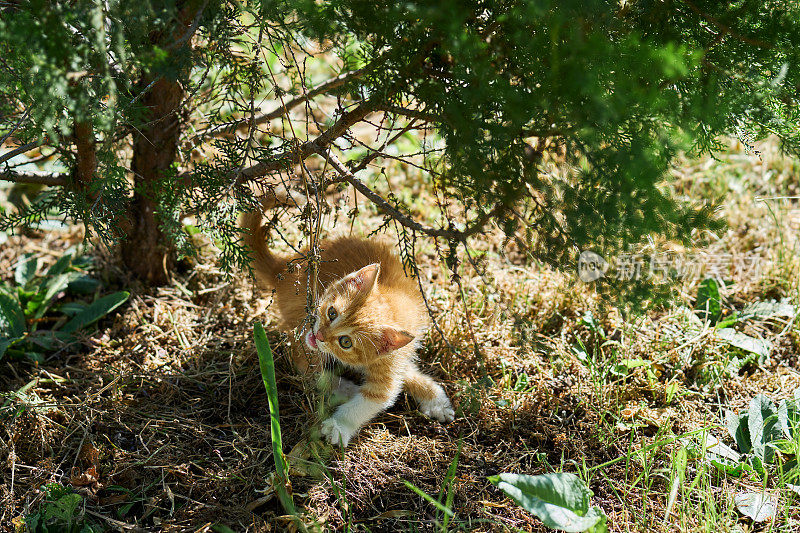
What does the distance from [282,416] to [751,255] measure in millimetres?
2428

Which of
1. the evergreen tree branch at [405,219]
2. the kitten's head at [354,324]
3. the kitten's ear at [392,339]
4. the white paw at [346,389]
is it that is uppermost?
the evergreen tree branch at [405,219]

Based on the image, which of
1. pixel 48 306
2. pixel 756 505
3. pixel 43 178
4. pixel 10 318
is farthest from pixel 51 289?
pixel 756 505

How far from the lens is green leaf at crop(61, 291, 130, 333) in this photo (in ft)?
8.10

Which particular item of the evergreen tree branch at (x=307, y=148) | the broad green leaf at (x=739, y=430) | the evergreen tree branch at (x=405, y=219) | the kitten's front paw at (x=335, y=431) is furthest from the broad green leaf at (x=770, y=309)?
the evergreen tree branch at (x=307, y=148)

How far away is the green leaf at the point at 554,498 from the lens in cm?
163

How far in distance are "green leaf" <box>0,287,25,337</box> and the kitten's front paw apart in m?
1.28

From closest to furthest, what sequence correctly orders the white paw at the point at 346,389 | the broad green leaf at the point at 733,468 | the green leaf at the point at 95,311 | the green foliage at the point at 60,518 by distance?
the green foliage at the point at 60,518 < the broad green leaf at the point at 733,468 < the white paw at the point at 346,389 < the green leaf at the point at 95,311

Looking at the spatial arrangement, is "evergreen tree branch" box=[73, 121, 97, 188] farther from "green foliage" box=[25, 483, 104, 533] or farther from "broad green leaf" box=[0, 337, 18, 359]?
"green foliage" box=[25, 483, 104, 533]

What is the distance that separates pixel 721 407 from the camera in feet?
7.42

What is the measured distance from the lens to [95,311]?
248cm

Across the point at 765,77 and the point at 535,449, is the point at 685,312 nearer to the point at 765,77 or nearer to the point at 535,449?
the point at 535,449

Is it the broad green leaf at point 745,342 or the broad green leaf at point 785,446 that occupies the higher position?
the broad green leaf at point 745,342

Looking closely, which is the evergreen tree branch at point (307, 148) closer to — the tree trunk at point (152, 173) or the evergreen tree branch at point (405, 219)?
the evergreen tree branch at point (405, 219)

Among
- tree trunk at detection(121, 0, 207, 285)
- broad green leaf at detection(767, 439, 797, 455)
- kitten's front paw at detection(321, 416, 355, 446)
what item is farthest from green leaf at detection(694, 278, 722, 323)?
tree trunk at detection(121, 0, 207, 285)
